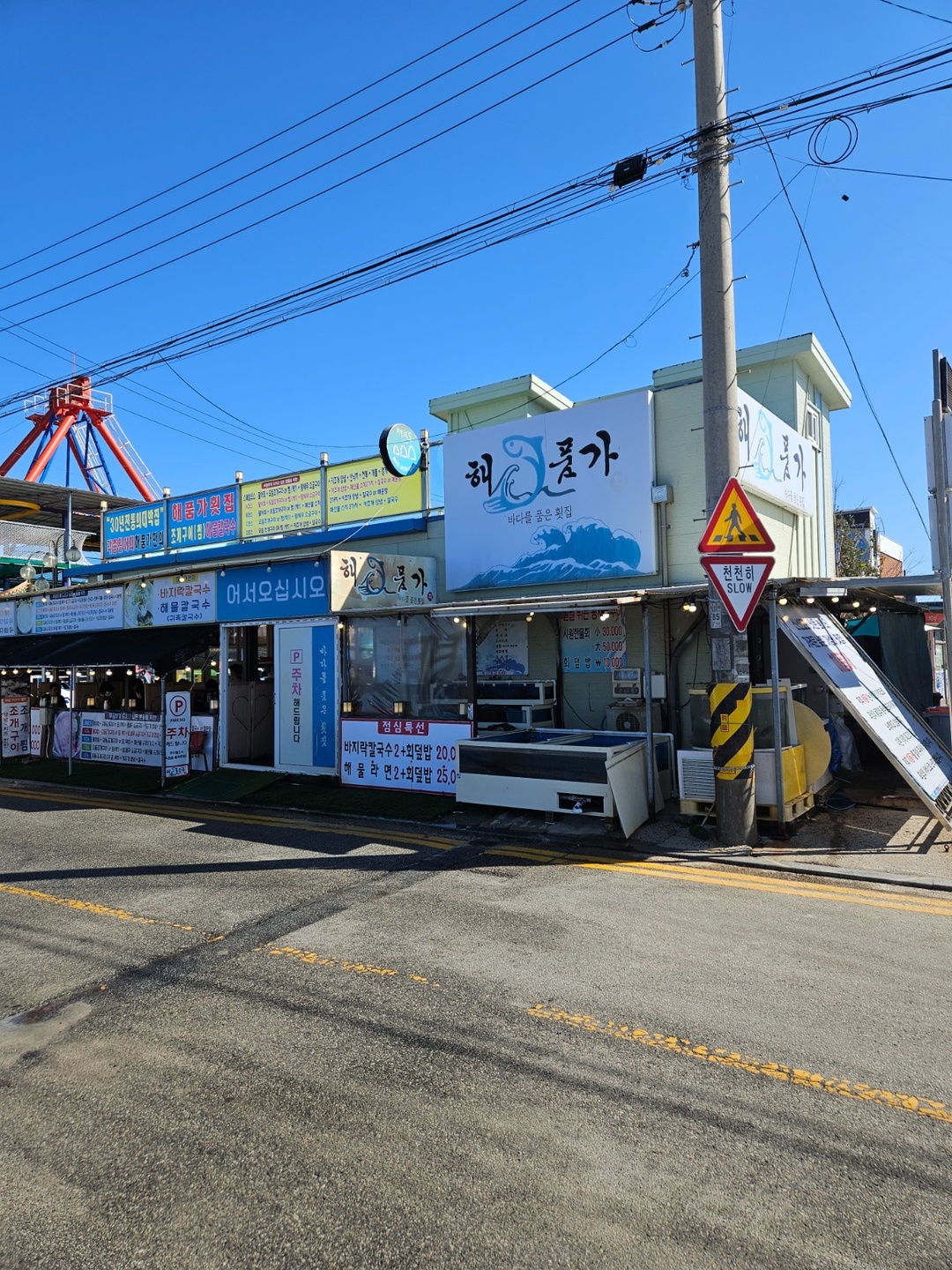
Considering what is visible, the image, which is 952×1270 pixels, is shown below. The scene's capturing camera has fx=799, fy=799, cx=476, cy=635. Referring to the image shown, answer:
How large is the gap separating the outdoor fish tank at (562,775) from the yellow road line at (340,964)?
4571 mm

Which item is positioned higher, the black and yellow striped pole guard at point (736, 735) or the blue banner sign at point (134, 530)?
the blue banner sign at point (134, 530)

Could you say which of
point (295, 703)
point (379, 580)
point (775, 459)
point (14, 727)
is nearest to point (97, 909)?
point (295, 703)

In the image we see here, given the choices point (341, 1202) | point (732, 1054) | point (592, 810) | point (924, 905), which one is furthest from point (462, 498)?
point (341, 1202)

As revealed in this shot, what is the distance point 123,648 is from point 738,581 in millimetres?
12134

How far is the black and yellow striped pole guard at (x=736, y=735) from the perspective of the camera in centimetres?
887

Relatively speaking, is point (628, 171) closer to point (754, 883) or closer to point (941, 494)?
point (941, 494)

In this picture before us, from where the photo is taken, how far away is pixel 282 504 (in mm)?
16500

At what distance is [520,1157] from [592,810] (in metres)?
6.40

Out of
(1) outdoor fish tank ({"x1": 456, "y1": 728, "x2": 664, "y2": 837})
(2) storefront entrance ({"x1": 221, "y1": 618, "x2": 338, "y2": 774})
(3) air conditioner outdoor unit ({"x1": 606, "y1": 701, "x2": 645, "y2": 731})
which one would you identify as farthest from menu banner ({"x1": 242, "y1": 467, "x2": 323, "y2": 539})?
(3) air conditioner outdoor unit ({"x1": 606, "y1": 701, "x2": 645, "y2": 731})

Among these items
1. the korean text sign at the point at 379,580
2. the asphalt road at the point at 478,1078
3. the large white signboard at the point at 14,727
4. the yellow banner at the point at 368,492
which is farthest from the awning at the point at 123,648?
the asphalt road at the point at 478,1078

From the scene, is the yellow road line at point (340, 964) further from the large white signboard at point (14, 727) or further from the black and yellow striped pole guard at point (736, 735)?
the large white signboard at point (14, 727)

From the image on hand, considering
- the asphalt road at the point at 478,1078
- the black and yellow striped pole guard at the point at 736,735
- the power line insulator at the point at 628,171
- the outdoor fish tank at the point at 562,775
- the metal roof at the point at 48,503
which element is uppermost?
the power line insulator at the point at 628,171

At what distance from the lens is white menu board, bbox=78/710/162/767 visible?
1588 cm

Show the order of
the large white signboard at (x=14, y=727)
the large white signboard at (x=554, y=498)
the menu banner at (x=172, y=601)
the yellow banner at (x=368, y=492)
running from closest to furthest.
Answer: the large white signboard at (x=554, y=498) < the yellow banner at (x=368, y=492) < the menu banner at (x=172, y=601) < the large white signboard at (x=14, y=727)
